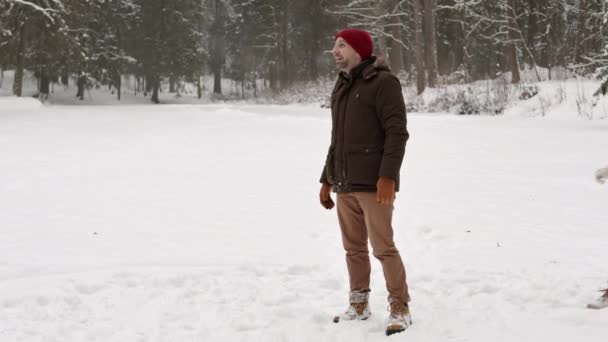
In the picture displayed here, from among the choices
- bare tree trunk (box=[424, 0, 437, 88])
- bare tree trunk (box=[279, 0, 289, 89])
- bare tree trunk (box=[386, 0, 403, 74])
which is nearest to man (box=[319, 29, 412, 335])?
bare tree trunk (box=[424, 0, 437, 88])

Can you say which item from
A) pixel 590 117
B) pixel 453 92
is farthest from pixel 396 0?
→ pixel 590 117

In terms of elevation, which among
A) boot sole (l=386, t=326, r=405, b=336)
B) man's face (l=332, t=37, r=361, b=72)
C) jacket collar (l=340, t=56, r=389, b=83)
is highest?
man's face (l=332, t=37, r=361, b=72)

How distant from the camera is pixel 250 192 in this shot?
312 inches

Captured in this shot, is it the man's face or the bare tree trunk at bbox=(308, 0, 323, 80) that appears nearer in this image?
the man's face

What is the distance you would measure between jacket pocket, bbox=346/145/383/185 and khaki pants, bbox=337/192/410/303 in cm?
9

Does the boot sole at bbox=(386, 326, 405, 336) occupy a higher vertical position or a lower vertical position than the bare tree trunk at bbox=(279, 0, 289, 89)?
lower

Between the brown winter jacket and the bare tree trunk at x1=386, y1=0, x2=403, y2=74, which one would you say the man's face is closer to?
the brown winter jacket

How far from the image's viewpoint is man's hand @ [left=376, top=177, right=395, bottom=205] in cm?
336

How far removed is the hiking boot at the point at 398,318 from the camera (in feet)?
11.8

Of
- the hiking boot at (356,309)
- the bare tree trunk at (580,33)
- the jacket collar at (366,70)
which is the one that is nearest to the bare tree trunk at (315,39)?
the bare tree trunk at (580,33)

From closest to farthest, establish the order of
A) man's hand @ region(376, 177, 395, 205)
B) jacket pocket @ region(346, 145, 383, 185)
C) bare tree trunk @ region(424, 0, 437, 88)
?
man's hand @ region(376, 177, 395, 205)
jacket pocket @ region(346, 145, 383, 185)
bare tree trunk @ region(424, 0, 437, 88)

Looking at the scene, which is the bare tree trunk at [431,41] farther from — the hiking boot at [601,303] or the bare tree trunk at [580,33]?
the hiking boot at [601,303]

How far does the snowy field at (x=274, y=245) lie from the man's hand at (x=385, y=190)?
873 mm

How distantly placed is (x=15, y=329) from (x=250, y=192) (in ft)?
14.6
